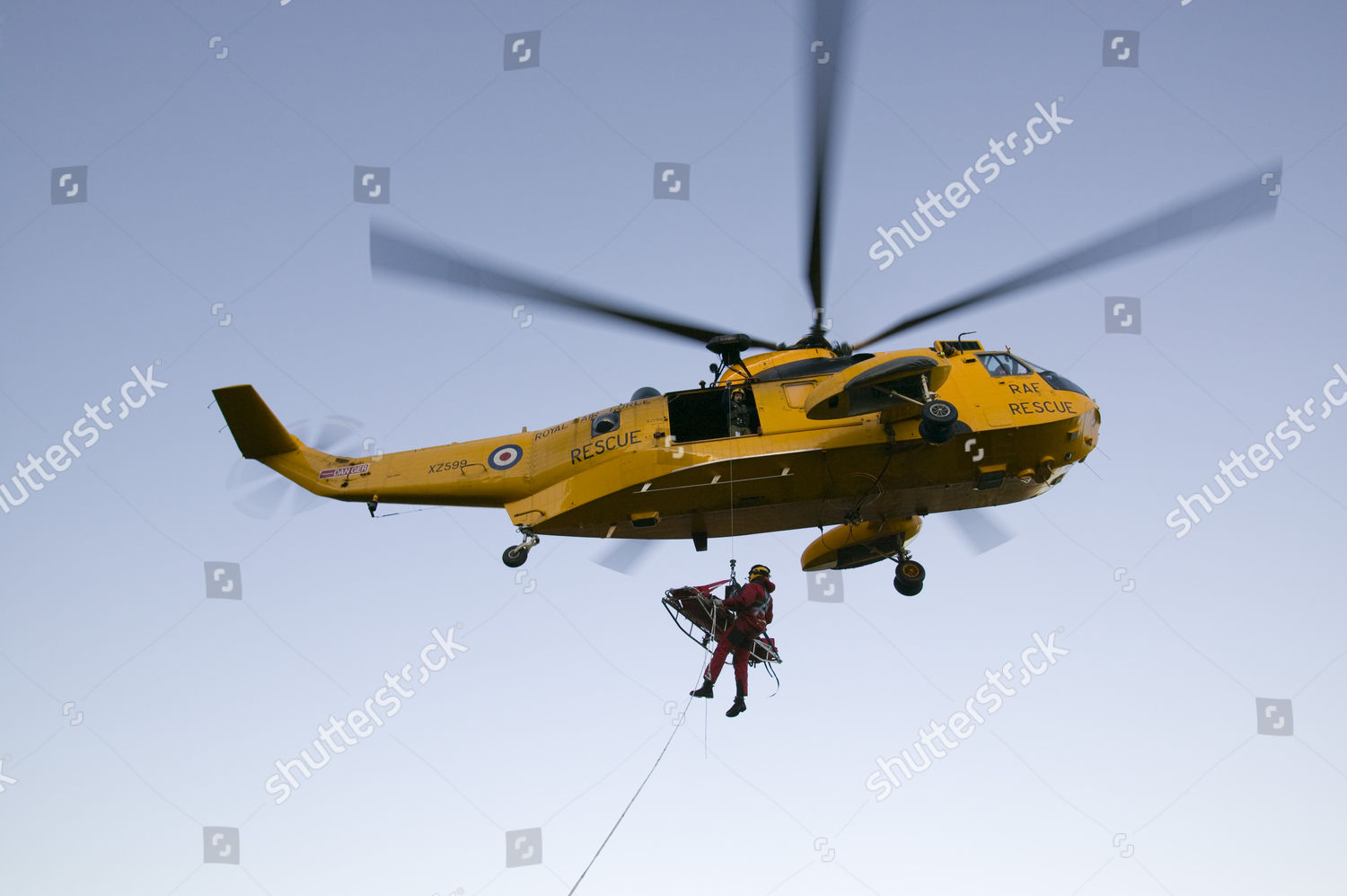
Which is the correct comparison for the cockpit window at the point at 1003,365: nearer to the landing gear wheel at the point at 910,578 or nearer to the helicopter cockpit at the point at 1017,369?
the helicopter cockpit at the point at 1017,369

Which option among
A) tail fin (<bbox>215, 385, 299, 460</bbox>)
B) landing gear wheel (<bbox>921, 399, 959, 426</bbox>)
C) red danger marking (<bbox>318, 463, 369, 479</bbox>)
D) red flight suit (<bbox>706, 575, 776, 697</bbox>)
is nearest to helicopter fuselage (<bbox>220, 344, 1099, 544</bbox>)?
landing gear wheel (<bbox>921, 399, 959, 426</bbox>)

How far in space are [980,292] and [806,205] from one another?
2.86 meters

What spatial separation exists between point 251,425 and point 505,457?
4.75m

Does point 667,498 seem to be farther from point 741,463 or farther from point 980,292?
point 980,292

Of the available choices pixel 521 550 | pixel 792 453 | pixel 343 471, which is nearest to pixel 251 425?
pixel 343 471

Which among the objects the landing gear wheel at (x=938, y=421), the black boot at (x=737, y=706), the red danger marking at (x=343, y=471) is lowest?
the black boot at (x=737, y=706)

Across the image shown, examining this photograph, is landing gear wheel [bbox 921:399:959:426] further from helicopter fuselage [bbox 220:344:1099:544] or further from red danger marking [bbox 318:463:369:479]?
red danger marking [bbox 318:463:369:479]

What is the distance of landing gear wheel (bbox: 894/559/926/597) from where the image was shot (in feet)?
62.9

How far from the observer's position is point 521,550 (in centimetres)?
1816

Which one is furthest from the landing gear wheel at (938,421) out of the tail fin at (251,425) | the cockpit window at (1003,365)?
the tail fin at (251,425)

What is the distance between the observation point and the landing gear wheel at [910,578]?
62.9 ft

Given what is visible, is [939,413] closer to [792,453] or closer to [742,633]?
[792,453]

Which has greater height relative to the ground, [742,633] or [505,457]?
[505,457]

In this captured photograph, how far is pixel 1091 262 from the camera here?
1645 centimetres
